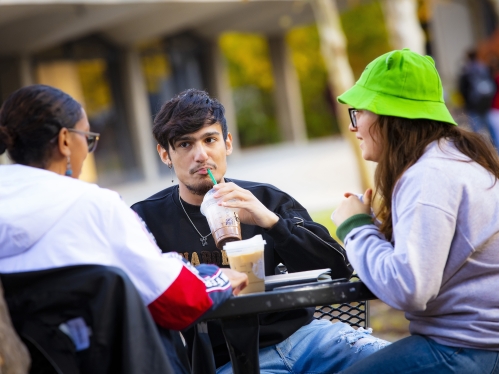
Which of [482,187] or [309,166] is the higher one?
[482,187]

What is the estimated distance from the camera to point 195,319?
206 cm

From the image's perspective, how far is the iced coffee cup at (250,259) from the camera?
7.62 feet

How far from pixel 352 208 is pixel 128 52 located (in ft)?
61.8

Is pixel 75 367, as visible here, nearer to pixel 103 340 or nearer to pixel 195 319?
pixel 103 340

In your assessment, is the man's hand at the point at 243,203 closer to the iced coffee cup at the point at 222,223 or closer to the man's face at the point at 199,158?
the iced coffee cup at the point at 222,223

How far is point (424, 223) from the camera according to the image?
2.02 m

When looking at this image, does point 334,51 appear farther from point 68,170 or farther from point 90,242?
point 90,242

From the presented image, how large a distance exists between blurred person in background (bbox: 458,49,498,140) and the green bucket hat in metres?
12.4

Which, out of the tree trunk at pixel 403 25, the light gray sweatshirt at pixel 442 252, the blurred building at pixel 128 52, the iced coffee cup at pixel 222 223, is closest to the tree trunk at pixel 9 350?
the iced coffee cup at pixel 222 223

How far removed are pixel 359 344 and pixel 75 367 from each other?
108 centimetres

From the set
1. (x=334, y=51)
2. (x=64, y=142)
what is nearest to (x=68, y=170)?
(x=64, y=142)

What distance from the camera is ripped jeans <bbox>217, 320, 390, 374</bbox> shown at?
2.54m

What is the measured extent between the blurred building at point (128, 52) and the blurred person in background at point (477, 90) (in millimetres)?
5606

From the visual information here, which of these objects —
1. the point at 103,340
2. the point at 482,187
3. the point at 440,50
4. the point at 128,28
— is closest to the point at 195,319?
the point at 103,340
